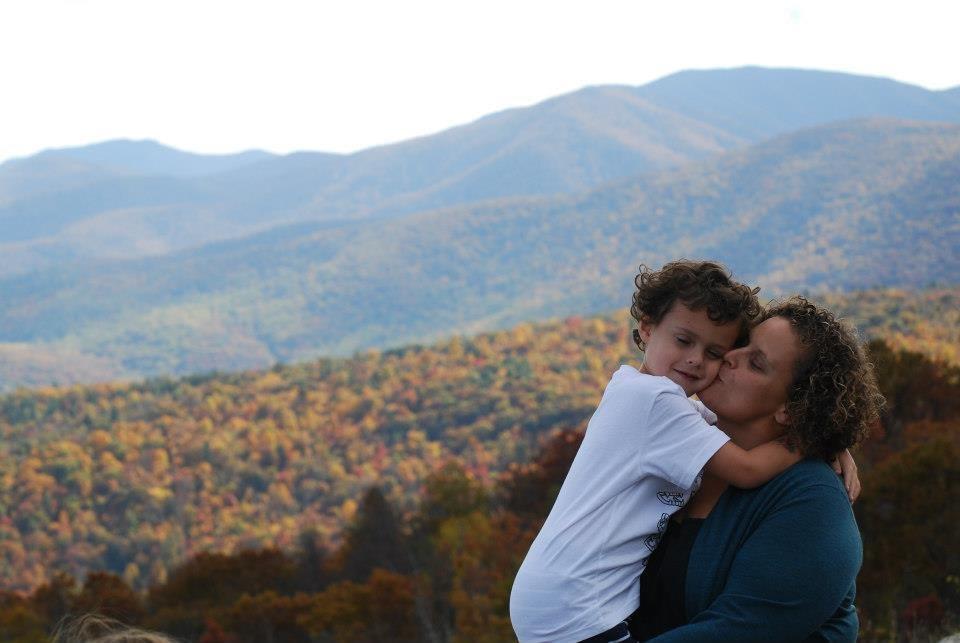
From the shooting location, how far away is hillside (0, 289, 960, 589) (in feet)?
Result: 210

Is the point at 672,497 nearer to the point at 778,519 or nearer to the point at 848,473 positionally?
the point at 778,519

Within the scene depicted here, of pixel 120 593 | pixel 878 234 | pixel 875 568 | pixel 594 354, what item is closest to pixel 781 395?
pixel 875 568

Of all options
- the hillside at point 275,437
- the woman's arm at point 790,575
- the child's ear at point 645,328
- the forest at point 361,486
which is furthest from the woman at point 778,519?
the hillside at point 275,437

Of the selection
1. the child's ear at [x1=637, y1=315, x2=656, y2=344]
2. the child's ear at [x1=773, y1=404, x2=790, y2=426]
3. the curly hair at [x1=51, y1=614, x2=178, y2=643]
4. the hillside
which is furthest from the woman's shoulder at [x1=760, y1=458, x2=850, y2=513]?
the hillside

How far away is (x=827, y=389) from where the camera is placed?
105 inches

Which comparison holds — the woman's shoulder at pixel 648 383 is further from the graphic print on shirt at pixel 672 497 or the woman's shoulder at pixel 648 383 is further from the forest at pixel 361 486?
the forest at pixel 361 486

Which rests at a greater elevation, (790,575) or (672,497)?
(672,497)

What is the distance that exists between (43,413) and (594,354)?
54671 millimetres

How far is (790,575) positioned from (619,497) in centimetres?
51

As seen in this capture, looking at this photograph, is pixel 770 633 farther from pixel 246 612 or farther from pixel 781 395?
pixel 246 612

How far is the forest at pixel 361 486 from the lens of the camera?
1811cm

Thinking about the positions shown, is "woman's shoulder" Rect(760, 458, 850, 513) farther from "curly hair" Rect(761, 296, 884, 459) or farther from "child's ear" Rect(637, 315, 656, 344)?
"child's ear" Rect(637, 315, 656, 344)

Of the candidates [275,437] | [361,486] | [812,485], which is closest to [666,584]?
[812,485]

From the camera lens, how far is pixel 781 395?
2766 mm
